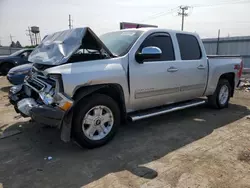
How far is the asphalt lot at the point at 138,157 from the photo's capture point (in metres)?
2.90

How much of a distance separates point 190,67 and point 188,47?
0.50m

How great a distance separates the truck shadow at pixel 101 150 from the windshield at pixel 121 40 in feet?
5.20

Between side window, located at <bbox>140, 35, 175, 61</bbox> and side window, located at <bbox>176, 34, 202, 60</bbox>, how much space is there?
0.32 meters

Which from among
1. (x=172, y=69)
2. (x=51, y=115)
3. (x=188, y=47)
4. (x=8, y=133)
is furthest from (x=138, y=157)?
(x=188, y=47)

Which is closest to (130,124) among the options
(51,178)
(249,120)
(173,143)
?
(173,143)

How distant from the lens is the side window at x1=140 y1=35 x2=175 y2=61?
4479mm

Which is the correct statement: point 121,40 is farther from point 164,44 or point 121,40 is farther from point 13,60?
point 13,60

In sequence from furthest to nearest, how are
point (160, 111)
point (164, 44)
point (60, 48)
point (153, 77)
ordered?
1. point (164, 44)
2. point (160, 111)
3. point (153, 77)
4. point (60, 48)

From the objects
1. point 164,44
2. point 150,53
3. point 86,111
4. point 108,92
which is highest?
point 164,44

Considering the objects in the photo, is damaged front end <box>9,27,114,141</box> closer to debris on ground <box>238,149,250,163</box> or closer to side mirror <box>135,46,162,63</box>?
side mirror <box>135,46,162,63</box>

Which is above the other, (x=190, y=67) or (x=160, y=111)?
(x=190, y=67)

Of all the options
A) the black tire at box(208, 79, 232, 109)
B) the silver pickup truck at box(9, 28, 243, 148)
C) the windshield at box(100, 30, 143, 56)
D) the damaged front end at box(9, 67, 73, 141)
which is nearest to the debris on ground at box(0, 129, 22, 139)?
the silver pickup truck at box(9, 28, 243, 148)

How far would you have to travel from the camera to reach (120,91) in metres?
3.92

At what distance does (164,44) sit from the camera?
4707 millimetres
